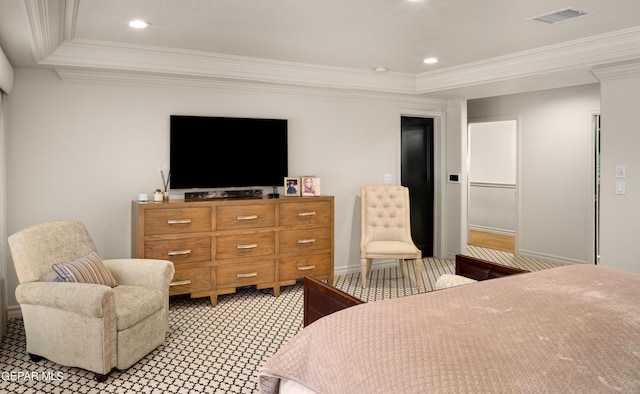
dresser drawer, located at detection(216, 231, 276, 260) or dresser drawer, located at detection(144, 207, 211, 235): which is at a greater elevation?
dresser drawer, located at detection(144, 207, 211, 235)

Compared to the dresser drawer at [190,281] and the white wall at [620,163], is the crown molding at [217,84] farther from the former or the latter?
the white wall at [620,163]

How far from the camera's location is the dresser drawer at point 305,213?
4.75 meters

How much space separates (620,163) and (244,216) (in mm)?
3662

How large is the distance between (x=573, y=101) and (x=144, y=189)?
535 centimetres

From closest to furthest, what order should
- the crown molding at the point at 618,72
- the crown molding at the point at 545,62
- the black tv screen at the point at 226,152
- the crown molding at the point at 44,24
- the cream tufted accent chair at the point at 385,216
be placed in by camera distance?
the crown molding at the point at 44,24
the crown molding at the point at 545,62
the crown molding at the point at 618,72
the black tv screen at the point at 226,152
the cream tufted accent chair at the point at 385,216

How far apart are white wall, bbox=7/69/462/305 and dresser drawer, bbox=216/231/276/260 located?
0.93 metres

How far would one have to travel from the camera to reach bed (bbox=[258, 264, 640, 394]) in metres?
1.33

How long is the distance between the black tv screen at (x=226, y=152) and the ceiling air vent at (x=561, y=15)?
272 cm

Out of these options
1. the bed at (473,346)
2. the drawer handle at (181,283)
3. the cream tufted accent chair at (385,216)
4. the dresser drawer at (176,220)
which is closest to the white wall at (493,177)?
the cream tufted accent chair at (385,216)

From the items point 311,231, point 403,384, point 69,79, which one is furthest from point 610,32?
point 69,79

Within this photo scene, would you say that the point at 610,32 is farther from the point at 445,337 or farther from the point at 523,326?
the point at 445,337

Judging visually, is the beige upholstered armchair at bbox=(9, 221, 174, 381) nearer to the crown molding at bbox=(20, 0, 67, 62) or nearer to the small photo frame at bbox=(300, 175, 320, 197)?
the crown molding at bbox=(20, 0, 67, 62)

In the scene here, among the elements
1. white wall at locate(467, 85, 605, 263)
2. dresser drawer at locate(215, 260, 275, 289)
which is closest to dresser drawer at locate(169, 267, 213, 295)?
dresser drawer at locate(215, 260, 275, 289)

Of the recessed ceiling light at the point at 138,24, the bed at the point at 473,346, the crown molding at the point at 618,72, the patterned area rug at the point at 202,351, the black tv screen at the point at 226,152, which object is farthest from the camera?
the black tv screen at the point at 226,152
